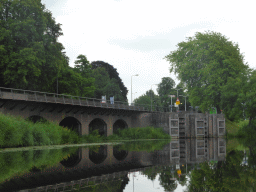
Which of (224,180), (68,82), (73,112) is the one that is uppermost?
(68,82)

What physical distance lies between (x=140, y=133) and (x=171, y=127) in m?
5.77

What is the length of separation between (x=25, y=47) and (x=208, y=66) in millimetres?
25901

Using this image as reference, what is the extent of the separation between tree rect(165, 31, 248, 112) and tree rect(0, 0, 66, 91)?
21117mm

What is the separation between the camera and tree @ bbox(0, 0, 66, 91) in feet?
117

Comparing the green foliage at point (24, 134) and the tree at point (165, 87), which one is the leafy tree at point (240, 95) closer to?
the green foliage at point (24, 134)

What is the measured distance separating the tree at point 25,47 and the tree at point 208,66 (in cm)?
2112

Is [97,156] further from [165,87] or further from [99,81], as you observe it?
[165,87]

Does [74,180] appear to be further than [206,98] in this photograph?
No

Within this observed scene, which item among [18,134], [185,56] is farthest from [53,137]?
[185,56]

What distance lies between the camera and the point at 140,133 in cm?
4766

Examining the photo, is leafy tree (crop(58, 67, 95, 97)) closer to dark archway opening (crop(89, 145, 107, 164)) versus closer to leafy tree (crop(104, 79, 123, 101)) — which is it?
leafy tree (crop(104, 79, 123, 101))

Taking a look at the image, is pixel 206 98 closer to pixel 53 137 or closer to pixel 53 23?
pixel 53 23

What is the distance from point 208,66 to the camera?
49.8 meters

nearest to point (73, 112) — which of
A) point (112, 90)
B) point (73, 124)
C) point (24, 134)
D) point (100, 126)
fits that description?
point (73, 124)
